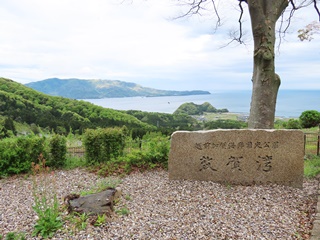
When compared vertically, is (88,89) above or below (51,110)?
above

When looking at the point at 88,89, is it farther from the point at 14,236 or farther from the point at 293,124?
the point at 14,236

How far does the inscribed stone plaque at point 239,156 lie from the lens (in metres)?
5.48

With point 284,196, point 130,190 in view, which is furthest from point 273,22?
point 130,190

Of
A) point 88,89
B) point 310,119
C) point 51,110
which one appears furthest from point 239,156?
point 88,89

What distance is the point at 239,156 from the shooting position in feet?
18.2

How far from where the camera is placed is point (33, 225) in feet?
12.5

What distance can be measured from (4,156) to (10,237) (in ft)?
11.5

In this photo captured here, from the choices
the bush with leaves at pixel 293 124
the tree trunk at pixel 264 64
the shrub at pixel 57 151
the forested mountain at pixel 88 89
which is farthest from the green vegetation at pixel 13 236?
the forested mountain at pixel 88 89

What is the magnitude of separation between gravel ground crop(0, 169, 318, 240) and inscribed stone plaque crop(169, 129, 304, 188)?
0.74 feet

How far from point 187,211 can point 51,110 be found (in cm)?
2055

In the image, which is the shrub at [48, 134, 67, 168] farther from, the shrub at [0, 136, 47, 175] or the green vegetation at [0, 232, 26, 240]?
the green vegetation at [0, 232, 26, 240]

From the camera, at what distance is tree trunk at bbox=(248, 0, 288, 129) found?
6996mm

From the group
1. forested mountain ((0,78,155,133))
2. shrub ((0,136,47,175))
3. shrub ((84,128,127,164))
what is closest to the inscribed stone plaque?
shrub ((84,128,127,164))

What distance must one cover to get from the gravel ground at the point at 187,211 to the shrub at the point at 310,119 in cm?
1693
